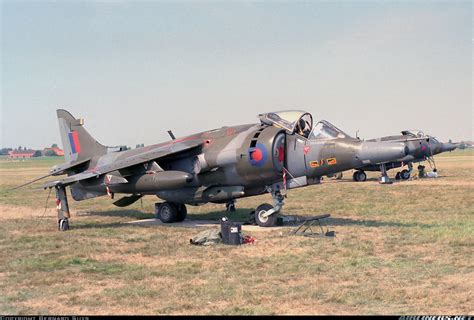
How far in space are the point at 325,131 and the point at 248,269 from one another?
6382 mm

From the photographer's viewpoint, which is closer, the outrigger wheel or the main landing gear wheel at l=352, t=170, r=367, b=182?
the outrigger wheel

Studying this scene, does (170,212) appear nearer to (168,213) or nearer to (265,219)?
(168,213)

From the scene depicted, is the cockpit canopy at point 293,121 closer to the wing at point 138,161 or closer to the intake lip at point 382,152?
the intake lip at point 382,152

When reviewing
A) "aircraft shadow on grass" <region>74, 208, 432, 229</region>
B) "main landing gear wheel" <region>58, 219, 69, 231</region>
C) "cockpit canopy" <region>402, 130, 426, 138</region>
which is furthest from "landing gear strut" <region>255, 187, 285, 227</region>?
"cockpit canopy" <region>402, 130, 426, 138</region>

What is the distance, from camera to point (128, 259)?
12.2 metres

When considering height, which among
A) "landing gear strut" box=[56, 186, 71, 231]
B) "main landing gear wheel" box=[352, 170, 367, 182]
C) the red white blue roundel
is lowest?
"main landing gear wheel" box=[352, 170, 367, 182]

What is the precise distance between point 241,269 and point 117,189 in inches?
350

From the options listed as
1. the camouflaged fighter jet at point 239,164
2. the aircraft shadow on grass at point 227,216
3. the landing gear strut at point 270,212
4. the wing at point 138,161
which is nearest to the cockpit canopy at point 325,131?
the camouflaged fighter jet at point 239,164

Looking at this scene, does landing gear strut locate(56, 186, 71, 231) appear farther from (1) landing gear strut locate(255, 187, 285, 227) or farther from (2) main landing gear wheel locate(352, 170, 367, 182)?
(2) main landing gear wheel locate(352, 170, 367, 182)

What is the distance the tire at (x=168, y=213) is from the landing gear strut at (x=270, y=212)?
357cm

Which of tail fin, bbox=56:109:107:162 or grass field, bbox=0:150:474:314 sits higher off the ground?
tail fin, bbox=56:109:107:162

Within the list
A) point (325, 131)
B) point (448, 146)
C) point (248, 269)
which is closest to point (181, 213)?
point (325, 131)

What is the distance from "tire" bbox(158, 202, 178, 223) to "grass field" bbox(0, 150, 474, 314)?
126 centimetres

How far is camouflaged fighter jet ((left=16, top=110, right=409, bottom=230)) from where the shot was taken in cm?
1530
